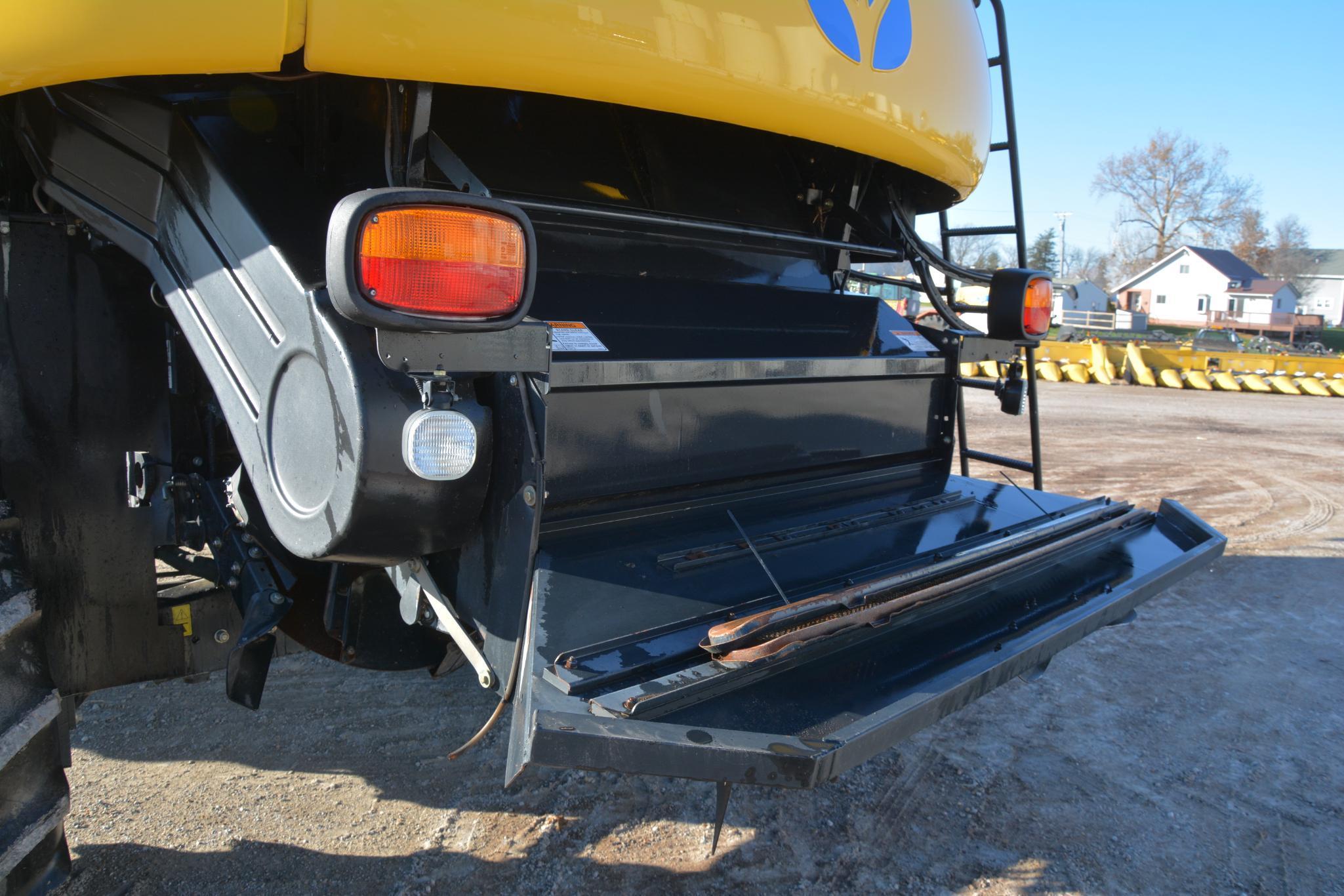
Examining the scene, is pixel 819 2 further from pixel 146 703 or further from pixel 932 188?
pixel 146 703

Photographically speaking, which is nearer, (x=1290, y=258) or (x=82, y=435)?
(x=82, y=435)

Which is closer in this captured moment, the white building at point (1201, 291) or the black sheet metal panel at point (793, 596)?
the black sheet metal panel at point (793, 596)

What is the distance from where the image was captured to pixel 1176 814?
2.64 meters

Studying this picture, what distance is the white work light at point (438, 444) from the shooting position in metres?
1.62

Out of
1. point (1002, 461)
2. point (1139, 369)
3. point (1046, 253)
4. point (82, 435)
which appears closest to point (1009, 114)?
point (1002, 461)

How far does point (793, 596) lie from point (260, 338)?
4.02 feet

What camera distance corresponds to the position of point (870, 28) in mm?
2088

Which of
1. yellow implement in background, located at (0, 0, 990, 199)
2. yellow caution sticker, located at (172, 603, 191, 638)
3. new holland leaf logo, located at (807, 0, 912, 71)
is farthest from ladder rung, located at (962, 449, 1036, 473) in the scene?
yellow caution sticker, located at (172, 603, 191, 638)

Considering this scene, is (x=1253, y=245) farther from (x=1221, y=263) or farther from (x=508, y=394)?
(x=508, y=394)

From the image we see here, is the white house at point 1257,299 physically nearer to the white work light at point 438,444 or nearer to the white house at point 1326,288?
the white house at point 1326,288

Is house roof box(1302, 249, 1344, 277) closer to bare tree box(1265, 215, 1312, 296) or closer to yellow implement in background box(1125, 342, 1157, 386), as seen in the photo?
bare tree box(1265, 215, 1312, 296)

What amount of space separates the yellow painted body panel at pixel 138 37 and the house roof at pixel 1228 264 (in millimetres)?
63280

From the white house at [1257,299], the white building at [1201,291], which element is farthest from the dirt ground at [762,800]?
the white house at [1257,299]

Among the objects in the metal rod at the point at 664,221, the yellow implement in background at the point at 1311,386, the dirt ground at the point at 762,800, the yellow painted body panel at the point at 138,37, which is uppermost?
the yellow painted body panel at the point at 138,37
